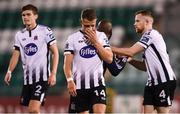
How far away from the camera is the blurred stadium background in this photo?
18703 mm

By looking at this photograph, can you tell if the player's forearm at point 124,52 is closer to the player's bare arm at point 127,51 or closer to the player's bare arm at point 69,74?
the player's bare arm at point 127,51

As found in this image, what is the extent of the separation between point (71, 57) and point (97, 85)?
23.4 inches

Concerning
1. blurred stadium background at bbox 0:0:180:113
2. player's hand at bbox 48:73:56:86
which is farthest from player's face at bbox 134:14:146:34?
blurred stadium background at bbox 0:0:180:113

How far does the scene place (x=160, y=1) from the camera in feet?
78.2

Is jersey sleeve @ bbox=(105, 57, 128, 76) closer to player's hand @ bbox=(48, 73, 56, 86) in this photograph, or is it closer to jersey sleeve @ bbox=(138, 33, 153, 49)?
jersey sleeve @ bbox=(138, 33, 153, 49)

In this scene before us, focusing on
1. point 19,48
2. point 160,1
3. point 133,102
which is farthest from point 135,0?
point 19,48

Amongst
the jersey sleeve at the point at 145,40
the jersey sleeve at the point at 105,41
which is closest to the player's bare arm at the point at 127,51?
the jersey sleeve at the point at 145,40

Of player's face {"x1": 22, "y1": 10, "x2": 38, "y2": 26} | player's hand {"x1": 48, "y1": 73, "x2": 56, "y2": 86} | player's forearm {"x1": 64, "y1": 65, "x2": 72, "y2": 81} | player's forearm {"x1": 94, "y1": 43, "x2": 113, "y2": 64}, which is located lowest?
player's hand {"x1": 48, "y1": 73, "x2": 56, "y2": 86}

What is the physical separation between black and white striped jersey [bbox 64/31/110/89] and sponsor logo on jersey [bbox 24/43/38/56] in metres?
1.30

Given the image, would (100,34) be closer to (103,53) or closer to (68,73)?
(103,53)

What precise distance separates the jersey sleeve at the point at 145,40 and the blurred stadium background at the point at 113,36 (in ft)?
24.4

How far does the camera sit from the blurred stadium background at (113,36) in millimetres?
18703

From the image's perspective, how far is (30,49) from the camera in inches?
442

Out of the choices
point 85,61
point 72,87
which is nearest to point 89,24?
point 85,61
